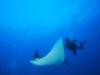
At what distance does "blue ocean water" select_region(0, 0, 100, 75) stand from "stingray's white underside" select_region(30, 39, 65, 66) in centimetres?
12

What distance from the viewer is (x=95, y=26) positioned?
109 inches

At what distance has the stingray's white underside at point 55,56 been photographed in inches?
95.8

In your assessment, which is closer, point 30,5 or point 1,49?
point 30,5

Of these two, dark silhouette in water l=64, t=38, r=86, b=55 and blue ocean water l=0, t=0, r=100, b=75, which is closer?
dark silhouette in water l=64, t=38, r=86, b=55

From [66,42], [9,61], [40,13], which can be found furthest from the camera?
[9,61]

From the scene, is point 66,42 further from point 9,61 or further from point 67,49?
point 9,61

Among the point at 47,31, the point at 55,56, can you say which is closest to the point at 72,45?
the point at 55,56

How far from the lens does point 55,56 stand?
2.42m

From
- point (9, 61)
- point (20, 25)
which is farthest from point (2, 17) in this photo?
point (9, 61)

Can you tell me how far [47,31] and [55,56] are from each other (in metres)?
0.47

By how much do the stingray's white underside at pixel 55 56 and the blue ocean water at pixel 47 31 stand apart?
121 mm

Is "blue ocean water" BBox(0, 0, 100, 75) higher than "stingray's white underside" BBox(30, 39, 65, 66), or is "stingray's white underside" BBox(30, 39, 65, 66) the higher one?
"blue ocean water" BBox(0, 0, 100, 75)

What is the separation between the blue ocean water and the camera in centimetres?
269

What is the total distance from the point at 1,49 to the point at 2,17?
49 centimetres
